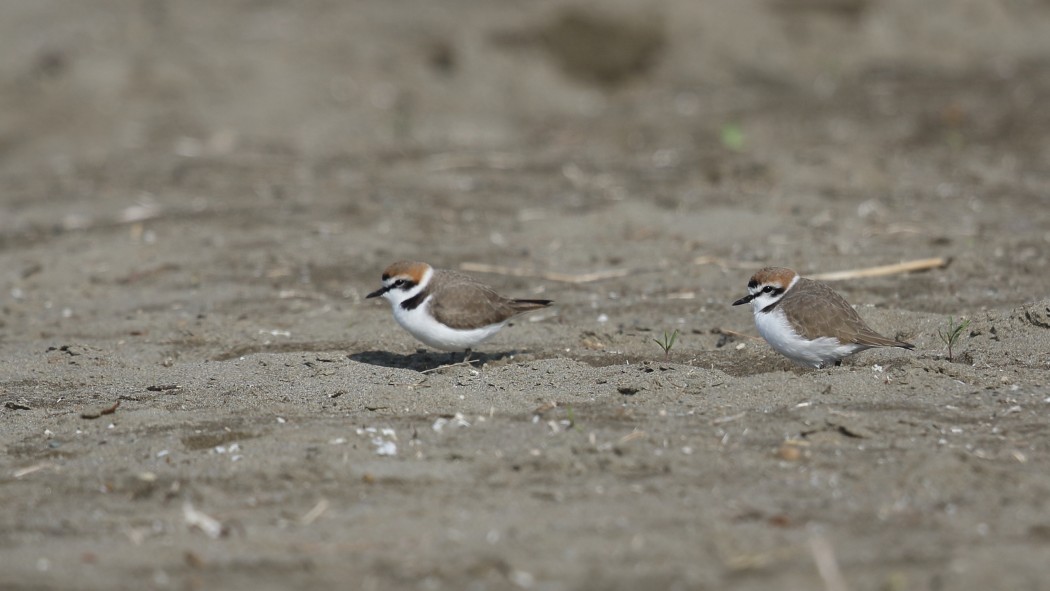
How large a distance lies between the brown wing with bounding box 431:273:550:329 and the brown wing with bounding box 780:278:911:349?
4.83 feet

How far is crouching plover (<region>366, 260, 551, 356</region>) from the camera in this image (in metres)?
7.03

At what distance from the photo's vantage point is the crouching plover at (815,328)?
668 cm

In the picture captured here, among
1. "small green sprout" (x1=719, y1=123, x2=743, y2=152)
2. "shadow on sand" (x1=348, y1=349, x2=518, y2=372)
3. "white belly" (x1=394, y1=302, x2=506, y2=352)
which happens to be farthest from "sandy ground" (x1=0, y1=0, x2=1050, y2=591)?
"small green sprout" (x1=719, y1=123, x2=743, y2=152)

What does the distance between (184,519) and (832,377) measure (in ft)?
11.0

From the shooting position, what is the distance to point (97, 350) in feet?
25.3

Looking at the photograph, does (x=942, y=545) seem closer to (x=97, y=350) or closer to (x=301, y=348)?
(x=301, y=348)

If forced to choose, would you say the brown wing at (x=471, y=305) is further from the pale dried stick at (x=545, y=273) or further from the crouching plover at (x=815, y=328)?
the pale dried stick at (x=545, y=273)

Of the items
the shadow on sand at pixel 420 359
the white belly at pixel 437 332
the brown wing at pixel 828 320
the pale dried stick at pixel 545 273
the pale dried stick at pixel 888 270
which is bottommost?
the pale dried stick at pixel 545 273

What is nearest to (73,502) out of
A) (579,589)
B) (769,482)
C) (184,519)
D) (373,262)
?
(184,519)

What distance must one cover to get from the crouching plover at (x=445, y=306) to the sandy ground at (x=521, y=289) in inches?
9.9

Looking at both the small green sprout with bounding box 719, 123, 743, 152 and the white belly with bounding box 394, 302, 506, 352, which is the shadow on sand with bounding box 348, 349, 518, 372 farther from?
the small green sprout with bounding box 719, 123, 743, 152

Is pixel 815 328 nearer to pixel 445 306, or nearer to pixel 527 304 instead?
pixel 527 304

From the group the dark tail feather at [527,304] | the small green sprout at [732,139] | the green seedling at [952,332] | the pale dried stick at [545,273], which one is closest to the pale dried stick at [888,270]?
the green seedling at [952,332]

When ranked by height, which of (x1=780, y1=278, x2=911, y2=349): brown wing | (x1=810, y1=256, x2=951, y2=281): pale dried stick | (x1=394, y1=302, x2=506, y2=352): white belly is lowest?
(x1=810, y1=256, x2=951, y2=281): pale dried stick
